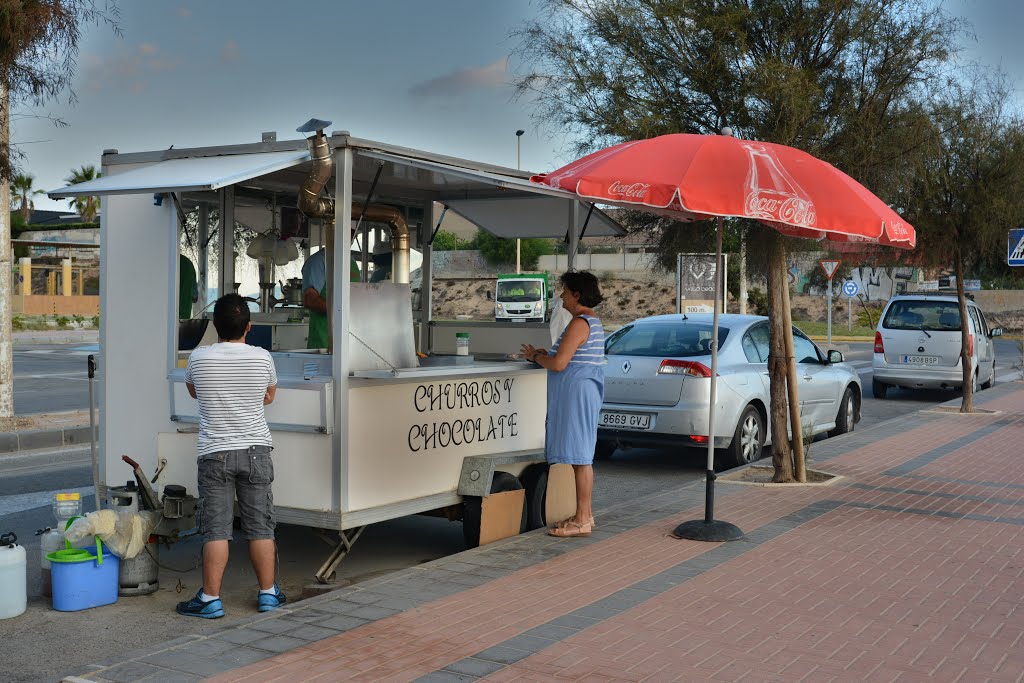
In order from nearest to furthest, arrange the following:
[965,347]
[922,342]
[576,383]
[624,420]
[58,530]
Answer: [58,530] → [576,383] → [624,420] → [965,347] → [922,342]

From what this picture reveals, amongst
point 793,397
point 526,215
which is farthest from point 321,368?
point 793,397

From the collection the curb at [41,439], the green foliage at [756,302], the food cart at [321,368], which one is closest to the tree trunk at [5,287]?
the curb at [41,439]

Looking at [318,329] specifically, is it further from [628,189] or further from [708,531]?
[708,531]

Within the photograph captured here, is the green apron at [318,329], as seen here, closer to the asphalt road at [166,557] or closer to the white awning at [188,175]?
the white awning at [188,175]

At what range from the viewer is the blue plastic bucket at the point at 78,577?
5828 mm

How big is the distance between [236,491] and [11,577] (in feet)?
3.91

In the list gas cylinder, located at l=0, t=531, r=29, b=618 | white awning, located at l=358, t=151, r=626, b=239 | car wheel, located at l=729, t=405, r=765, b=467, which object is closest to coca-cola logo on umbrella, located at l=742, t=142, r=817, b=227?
white awning, located at l=358, t=151, r=626, b=239

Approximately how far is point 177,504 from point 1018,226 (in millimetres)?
13222

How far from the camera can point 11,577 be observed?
18.7 feet

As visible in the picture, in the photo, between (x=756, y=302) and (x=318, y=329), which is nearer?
(x=318, y=329)

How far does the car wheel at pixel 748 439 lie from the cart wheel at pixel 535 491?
350 centimetres

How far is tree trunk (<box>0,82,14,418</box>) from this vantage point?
43.0 ft

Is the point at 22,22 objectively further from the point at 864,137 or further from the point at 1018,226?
the point at 1018,226

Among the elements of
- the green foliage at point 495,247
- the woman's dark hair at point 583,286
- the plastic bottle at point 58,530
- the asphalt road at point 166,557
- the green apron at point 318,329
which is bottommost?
the asphalt road at point 166,557
